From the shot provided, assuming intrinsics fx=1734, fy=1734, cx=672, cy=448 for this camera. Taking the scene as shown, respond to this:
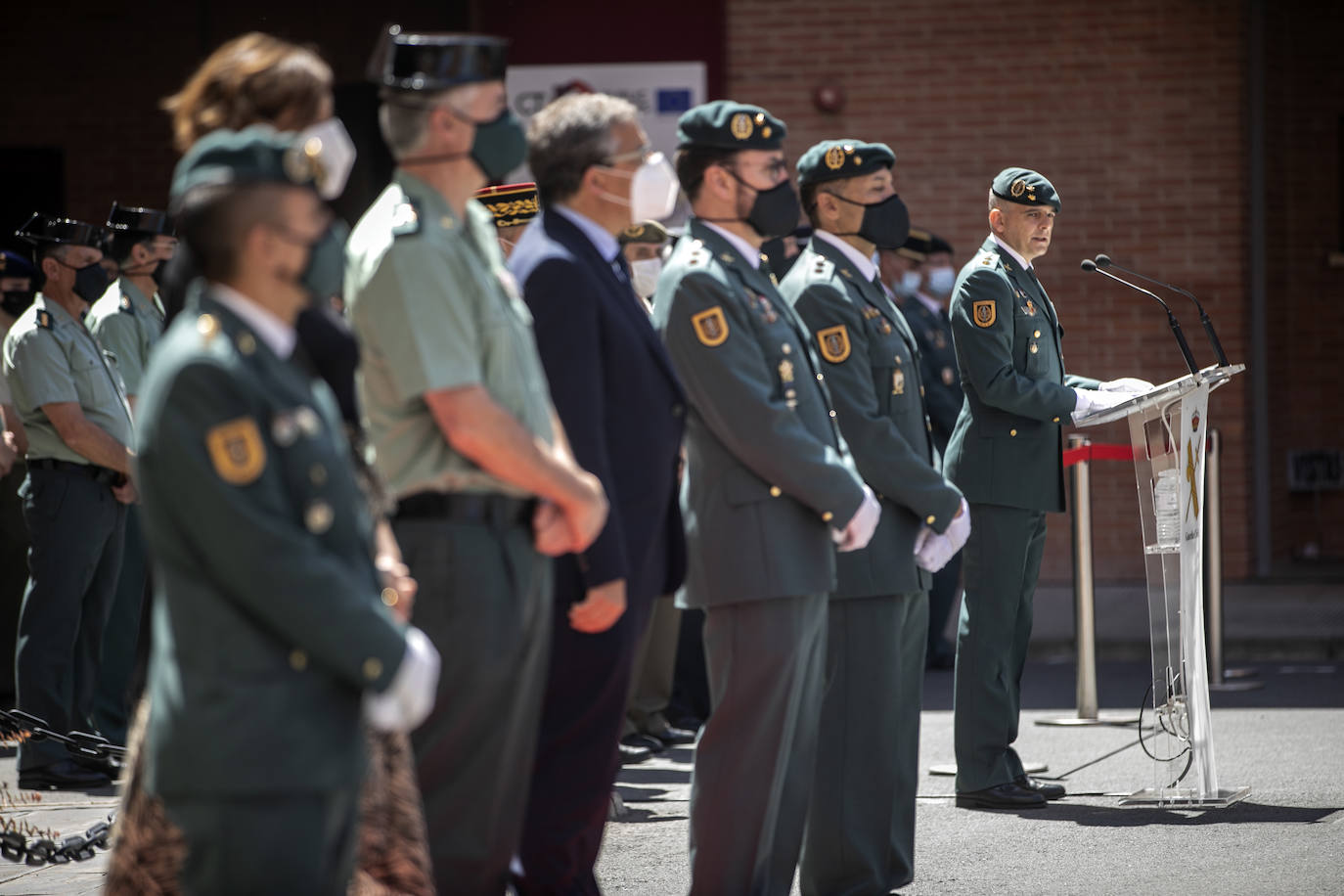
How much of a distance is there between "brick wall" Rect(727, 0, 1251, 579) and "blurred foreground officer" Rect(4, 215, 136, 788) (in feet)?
20.2

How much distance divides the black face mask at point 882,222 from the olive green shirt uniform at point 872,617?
236mm

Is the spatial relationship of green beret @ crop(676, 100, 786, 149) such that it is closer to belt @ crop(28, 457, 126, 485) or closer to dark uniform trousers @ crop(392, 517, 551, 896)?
dark uniform trousers @ crop(392, 517, 551, 896)

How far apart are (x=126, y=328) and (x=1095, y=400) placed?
13.5 ft

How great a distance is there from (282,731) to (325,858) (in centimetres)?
23

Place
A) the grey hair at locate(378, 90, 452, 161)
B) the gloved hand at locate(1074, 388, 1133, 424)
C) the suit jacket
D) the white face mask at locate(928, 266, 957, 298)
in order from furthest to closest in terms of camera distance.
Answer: the white face mask at locate(928, 266, 957, 298) < the gloved hand at locate(1074, 388, 1133, 424) < the suit jacket < the grey hair at locate(378, 90, 452, 161)

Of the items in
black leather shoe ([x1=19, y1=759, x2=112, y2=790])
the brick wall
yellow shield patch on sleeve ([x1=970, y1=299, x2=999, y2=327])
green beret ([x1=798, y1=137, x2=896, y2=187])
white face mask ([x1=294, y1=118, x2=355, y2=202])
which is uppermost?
the brick wall

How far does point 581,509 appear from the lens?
3.29 m

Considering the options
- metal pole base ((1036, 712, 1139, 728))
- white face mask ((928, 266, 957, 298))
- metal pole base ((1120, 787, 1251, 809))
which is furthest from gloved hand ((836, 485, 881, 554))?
white face mask ((928, 266, 957, 298))

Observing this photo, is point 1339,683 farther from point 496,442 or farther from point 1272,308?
point 496,442

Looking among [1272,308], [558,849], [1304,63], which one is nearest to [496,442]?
[558,849]

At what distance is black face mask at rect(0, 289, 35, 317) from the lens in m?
8.37

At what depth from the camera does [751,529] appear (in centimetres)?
431

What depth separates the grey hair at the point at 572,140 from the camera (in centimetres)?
397

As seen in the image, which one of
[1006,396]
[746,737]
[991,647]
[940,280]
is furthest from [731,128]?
[940,280]
